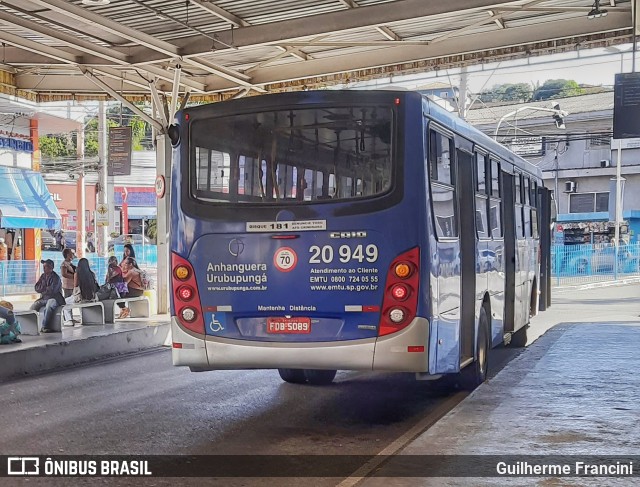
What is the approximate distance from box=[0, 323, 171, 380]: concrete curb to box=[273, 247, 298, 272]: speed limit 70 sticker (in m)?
5.66

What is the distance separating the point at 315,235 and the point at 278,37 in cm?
688

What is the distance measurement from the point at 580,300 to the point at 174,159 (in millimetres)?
23796

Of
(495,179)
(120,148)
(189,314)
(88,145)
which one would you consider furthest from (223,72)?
(88,145)

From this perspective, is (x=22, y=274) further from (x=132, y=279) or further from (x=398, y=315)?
(x=398, y=315)

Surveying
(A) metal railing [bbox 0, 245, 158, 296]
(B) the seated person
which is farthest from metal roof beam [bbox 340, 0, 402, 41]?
(A) metal railing [bbox 0, 245, 158, 296]

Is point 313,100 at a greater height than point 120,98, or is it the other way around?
point 120,98

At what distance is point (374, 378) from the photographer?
1183 cm

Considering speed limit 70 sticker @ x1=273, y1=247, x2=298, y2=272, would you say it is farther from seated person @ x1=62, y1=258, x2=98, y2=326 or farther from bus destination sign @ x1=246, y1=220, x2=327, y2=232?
seated person @ x1=62, y1=258, x2=98, y2=326

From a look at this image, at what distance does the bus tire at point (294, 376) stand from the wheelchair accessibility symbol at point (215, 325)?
9.20 ft

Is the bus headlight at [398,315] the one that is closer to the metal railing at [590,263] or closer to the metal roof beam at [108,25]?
the metal roof beam at [108,25]

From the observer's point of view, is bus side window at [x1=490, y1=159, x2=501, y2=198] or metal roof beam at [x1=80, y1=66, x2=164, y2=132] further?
metal roof beam at [x1=80, y1=66, x2=164, y2=132]

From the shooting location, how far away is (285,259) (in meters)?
8.25

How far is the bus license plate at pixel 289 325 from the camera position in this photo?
26.7 ft

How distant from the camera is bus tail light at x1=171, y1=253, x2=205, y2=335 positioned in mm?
8539
